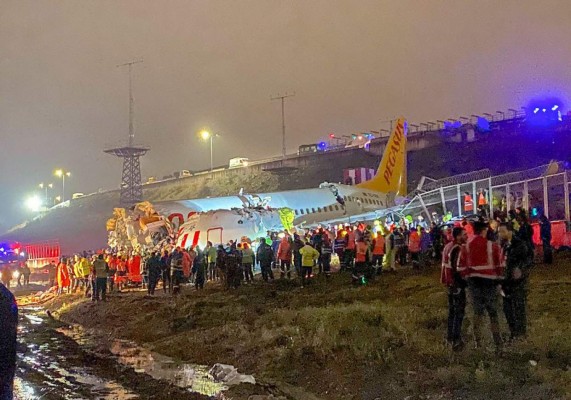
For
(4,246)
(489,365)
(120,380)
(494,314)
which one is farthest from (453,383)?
(4,246)

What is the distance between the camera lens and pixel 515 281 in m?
9.31

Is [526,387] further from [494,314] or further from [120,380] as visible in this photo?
[120,380]

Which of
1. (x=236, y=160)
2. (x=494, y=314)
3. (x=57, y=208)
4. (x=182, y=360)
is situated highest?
(x=236, y=160)

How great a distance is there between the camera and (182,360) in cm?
1315

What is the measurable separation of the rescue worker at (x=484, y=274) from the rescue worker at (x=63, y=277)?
2281cm

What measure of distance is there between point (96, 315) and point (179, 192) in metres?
71.0

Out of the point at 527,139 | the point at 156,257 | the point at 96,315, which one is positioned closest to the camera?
the point at 96,315

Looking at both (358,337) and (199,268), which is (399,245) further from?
(358,337)

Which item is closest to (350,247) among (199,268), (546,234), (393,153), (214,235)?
(199,268)

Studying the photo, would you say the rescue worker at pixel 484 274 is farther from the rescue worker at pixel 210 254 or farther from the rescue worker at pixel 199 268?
the rescue worker at pixel 210 254

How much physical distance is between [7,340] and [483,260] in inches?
278

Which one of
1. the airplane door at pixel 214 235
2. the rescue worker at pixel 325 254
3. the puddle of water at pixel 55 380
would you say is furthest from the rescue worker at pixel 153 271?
the puddle of water at pixel 55 380

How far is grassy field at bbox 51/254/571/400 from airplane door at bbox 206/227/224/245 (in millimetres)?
4720

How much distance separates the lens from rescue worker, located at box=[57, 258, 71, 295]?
28500mm
